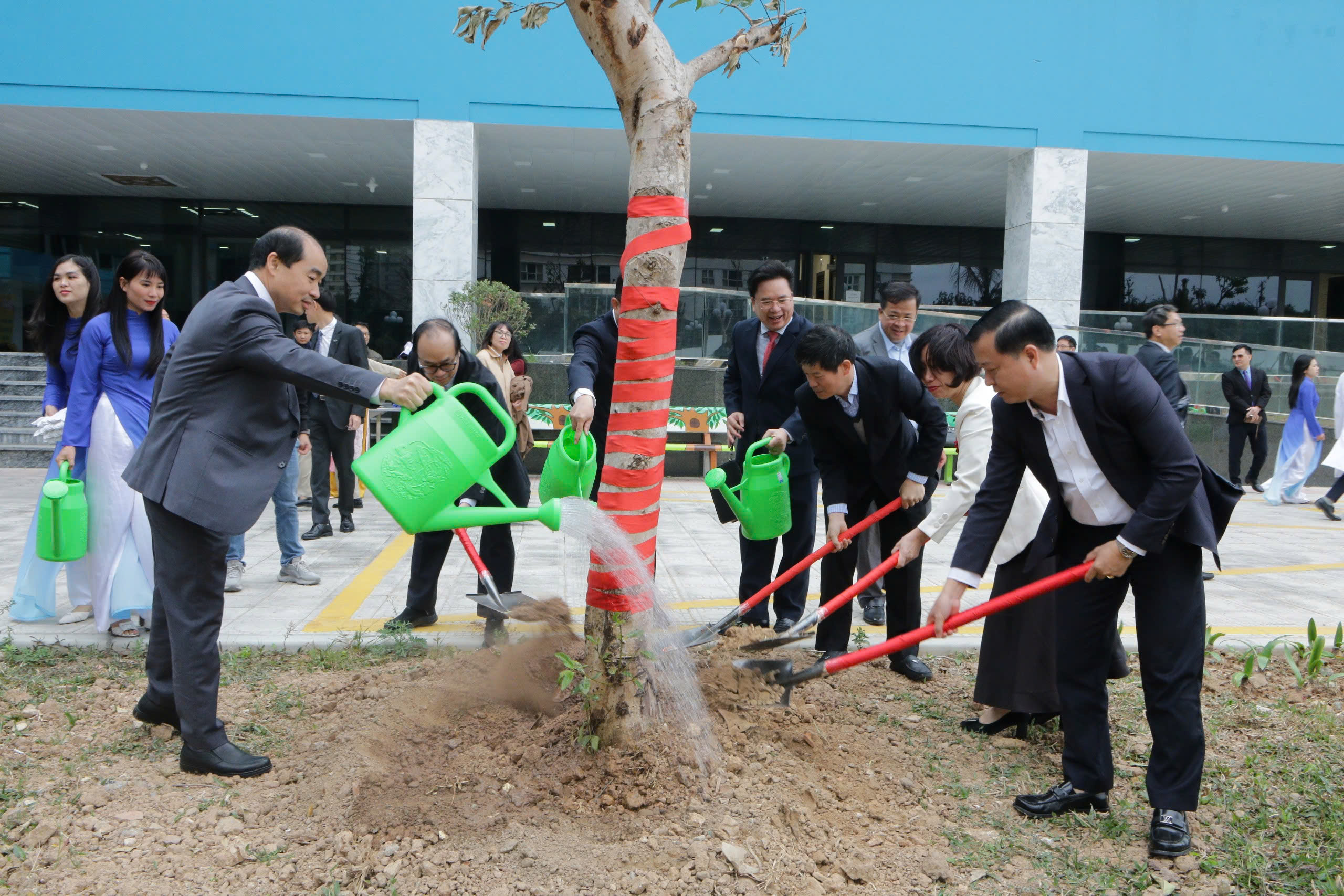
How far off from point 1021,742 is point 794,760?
1.01 metres

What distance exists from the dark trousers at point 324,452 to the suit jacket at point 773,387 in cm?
340

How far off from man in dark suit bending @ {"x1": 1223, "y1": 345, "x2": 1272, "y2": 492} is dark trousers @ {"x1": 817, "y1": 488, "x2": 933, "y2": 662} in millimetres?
9088

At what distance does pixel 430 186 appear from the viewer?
11727 mm

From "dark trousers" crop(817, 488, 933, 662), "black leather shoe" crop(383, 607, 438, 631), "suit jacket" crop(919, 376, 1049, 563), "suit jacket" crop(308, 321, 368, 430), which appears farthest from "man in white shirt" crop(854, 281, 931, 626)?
"suit jacket" crop(308, 321, 368, 430)

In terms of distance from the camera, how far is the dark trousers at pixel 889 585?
4191 mm

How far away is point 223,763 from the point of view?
305 cm

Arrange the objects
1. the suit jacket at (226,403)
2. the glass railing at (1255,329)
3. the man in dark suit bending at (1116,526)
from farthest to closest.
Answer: the glass railing at (1255,329) → the suit jacket at (226,403) → the man in dark suit bending at (1116,526)

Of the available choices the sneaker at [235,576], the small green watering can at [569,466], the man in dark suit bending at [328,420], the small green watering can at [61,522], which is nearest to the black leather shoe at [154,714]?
the small green watering can at [61,522]

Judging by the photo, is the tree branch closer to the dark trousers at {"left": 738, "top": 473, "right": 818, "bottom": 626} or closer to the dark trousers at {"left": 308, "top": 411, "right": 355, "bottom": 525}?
the dark trousers at {"left": 738, "top": 473, "right": 818, "bottom": 626}

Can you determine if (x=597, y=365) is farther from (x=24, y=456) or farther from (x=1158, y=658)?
(x=24, y=456)

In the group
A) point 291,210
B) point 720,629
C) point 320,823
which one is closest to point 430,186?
point 291,210

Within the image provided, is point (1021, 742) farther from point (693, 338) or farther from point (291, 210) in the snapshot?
point (291, 210)

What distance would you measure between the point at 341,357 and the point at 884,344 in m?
3.77

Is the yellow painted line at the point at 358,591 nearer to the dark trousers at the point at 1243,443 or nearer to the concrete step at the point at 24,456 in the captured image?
the concrete step at the point at 24,456
